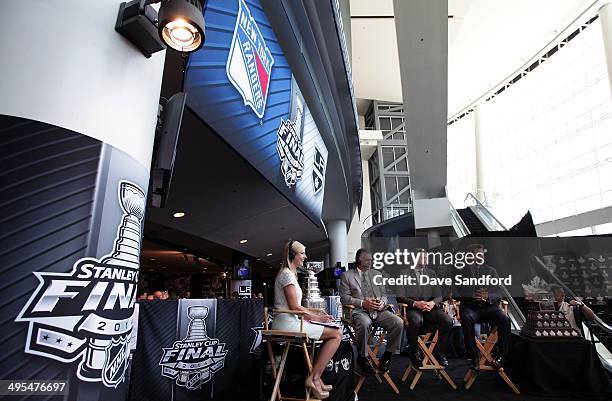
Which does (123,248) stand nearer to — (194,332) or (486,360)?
(194,332)

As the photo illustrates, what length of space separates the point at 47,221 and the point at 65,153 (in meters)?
0.25

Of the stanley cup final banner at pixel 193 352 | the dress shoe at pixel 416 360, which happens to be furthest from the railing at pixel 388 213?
the stanley cup final banner at pixel 193 352

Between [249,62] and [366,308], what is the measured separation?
2840 mm

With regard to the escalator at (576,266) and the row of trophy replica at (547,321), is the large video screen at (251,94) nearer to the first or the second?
the escalator at (576,266)

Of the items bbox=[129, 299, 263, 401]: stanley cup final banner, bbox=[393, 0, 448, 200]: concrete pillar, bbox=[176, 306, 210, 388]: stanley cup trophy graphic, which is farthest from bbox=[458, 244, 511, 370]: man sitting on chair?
bbox=[393, 0, 448, 200]: concrete pillar

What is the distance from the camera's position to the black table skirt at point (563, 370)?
3.62m

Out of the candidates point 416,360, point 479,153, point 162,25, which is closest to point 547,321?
point 416,360

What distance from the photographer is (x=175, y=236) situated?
34.6 ft

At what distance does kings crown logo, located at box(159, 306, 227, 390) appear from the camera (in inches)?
127

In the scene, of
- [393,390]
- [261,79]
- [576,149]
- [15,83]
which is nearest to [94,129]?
[15,83]

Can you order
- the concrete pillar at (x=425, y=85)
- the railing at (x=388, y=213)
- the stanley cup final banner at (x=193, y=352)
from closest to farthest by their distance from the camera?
the stanley cup final banner at (x=193, y=352), the concrete pillar at (x=425, y=85), the railing at (x=388, y=213)

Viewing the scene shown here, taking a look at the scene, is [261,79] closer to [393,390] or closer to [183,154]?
[183,154]

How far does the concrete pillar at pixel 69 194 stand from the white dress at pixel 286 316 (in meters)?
1.57

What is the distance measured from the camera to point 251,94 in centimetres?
425
